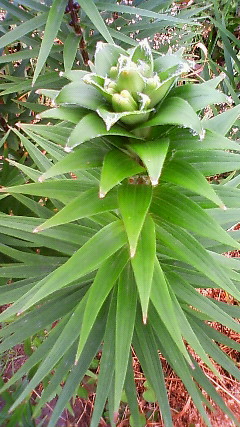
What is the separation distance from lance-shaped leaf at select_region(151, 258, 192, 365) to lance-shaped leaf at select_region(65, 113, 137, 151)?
0.31 m

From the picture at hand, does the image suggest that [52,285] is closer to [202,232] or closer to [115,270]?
[115,270]

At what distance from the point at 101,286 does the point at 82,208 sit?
0.56ft

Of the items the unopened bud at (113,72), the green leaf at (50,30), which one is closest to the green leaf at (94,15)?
the green leaf at (50,30)

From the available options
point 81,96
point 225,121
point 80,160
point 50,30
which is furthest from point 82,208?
point 50,30

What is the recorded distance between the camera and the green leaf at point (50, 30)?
118 centimetres

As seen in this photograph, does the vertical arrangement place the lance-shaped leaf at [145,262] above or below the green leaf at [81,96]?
below

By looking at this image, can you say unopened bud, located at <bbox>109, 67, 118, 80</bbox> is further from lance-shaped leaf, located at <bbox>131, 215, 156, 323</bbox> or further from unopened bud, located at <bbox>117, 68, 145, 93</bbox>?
lance-shaped leaf, located at <bbox>131, 215, 156, 323</bbox>

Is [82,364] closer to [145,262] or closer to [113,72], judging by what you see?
[145,262]

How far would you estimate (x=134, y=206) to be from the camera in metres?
0.79

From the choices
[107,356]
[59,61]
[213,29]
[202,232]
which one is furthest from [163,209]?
[213,29]

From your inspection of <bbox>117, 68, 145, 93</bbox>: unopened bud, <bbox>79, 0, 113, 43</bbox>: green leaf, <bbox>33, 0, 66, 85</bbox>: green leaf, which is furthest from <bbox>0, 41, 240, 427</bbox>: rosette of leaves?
<bbox>79, 0, 113, 43</bbox>: green leaf

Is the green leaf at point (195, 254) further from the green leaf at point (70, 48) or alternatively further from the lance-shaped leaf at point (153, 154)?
the green leaf at point (70, 48)

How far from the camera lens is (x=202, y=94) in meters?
0.74

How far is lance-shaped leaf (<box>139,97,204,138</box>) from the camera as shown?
2.17 feet
